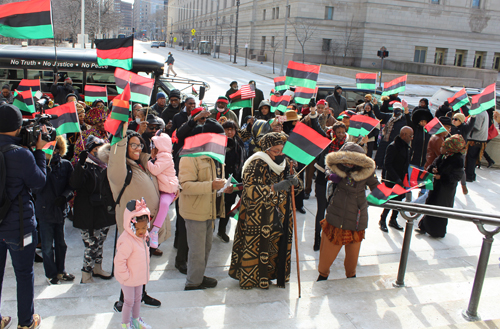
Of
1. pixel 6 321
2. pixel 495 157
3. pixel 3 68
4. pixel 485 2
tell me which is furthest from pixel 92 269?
pixel 485 2

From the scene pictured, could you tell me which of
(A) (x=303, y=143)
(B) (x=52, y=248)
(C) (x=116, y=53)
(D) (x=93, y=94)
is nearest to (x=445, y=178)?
(A) (x=303, y=143)

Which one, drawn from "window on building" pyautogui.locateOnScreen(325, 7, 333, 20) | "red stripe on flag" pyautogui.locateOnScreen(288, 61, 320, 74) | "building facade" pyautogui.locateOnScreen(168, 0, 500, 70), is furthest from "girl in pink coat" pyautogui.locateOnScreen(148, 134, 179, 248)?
"window on building" pyautogui.locateOnScreen(325, 7, 333, 20)

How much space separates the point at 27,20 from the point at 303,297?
629cm

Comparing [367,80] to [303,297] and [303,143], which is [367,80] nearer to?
[303,143]

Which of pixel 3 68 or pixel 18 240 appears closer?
pixel 18 240

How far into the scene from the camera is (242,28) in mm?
65750

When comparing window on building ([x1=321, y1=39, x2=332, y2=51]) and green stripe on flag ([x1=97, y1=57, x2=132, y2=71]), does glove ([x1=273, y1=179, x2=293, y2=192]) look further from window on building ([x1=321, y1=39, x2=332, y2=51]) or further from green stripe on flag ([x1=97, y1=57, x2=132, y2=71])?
window on building ([x1=321, y1=39, x2=332, y2=51])

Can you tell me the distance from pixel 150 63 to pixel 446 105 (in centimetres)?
847

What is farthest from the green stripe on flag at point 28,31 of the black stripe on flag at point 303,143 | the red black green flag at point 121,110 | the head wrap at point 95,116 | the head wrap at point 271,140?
the black stripe on flag at point 303,143

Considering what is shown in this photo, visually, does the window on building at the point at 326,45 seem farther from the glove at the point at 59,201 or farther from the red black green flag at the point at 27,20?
the glove at the point at 59,201

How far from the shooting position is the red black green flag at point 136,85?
21.3ft

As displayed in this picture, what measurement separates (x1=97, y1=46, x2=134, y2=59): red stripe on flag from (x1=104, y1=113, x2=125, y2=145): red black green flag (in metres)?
4.41

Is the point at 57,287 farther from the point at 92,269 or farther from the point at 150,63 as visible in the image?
A: the point at 150,63

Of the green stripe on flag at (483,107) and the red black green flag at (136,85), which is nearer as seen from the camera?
the red black green flag at (136,85)
